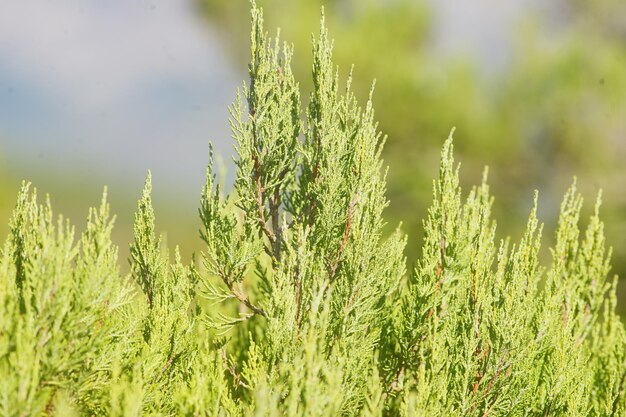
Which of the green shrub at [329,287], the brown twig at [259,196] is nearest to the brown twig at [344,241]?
the green shrub at [329,287]

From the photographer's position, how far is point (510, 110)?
14.1 meters

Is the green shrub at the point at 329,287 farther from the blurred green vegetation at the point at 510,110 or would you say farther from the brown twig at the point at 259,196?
the blurred green vegetation at the point at 510,110

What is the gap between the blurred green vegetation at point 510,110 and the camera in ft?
43.7

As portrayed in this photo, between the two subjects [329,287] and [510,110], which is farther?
[510,110]

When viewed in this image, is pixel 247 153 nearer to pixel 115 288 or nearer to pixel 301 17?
pixel 115 288

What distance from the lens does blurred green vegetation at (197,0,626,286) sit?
13328 mm

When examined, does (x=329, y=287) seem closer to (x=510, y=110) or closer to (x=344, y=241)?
(x=344, y=241)

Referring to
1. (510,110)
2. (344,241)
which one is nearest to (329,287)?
(344,241)

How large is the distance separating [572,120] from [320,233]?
11.8m

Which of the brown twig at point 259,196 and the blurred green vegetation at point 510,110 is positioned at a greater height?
the blurred green vegetation at point 510,110

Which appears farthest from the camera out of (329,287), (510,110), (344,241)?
(510,110)

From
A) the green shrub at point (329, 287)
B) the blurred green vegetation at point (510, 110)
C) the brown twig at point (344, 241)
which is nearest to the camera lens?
the green shrub at point (329, 287)

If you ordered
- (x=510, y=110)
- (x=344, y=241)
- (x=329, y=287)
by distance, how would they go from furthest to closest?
(x=510, y=110) < (x=344, y=241) < (x=329, y=287)

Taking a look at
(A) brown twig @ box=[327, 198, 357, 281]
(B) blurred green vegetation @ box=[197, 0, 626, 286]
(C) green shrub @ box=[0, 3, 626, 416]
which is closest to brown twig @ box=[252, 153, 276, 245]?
(C) green shrub @ box=[0, 3, 626, 416]
